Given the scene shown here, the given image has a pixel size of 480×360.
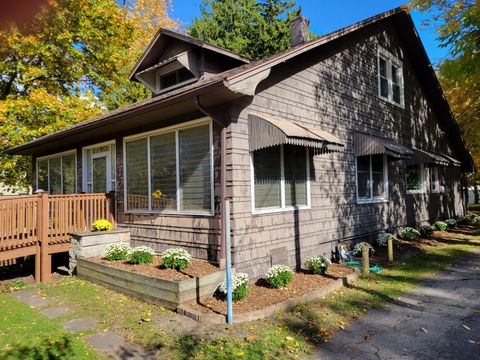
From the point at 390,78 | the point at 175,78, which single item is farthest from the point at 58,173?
the point at 390,78

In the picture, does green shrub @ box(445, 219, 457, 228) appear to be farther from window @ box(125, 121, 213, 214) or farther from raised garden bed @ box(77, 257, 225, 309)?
raised garden bed @ box(77, 257, 225, 309)

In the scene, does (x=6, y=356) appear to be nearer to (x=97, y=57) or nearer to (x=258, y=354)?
(x=258, y=354)

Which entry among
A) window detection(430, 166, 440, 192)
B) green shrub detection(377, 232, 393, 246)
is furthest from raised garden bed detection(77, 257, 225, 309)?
window detection(430, 166, 440, 192)

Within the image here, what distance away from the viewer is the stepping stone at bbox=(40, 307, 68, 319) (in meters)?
5.62

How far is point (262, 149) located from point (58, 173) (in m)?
8.81

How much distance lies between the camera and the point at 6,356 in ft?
13.6

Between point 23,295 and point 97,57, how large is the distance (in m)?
12.7

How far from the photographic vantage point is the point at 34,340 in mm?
4609

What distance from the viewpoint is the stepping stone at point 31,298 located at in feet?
20.6

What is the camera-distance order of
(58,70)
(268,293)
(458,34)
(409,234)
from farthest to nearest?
(58,70) < (409,234) < (458,34) < (268,293)

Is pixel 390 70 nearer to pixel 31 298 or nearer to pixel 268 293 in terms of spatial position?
pixel 268 293

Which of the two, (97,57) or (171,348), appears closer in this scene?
(171,348)

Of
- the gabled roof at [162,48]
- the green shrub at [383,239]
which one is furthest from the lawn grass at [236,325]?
the gabled roof at [162,48]

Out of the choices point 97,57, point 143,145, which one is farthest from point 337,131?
point 97,57
